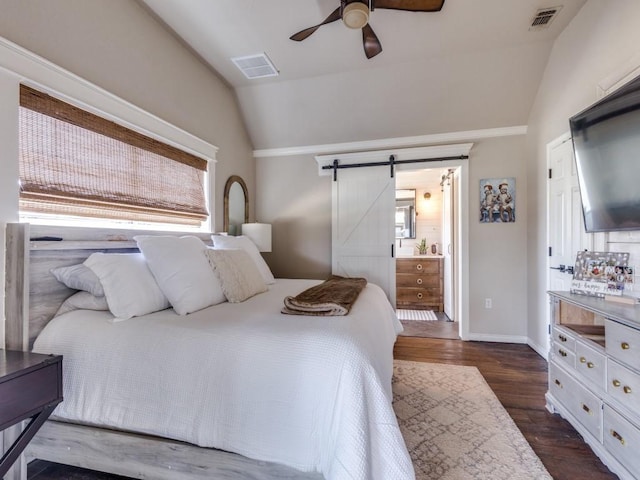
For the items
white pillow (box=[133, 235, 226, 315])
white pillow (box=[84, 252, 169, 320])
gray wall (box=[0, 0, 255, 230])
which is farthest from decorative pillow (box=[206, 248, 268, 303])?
gray wall (box=[0, 0, 255, 230])

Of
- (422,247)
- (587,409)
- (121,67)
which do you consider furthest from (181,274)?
(422,247)

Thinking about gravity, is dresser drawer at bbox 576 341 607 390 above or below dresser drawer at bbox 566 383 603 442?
above

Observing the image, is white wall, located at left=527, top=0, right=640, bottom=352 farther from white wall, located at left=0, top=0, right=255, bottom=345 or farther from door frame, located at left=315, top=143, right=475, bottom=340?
white wall, located at left=0, top=0, right=255, bottom=345

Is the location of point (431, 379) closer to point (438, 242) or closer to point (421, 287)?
point (421, 287)

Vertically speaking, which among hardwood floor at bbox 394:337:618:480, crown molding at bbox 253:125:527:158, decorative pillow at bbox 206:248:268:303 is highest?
crown molding at bbox 253:125:527:158

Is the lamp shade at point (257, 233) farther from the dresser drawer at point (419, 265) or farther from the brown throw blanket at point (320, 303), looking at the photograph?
the dresser drawer at point (419, 265)

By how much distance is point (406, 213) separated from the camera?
5875mm

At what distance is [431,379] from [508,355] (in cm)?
116

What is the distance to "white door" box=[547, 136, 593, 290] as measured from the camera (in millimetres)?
2531

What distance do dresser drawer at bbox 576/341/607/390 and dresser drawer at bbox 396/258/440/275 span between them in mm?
3331

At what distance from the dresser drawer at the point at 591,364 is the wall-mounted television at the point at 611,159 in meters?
0.76

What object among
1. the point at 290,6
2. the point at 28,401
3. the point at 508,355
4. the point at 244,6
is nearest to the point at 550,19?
the point at 290,6

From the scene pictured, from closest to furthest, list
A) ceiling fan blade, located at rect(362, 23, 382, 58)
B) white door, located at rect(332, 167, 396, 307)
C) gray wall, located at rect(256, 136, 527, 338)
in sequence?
1. ceiling fan blade, located at rect(362, 23, 382, 58)
2. gray wall, located at rect(256, 136, 527, 338)
3. white door, located at rect(332, 167, 396, 307)

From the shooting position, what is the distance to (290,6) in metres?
2.38
